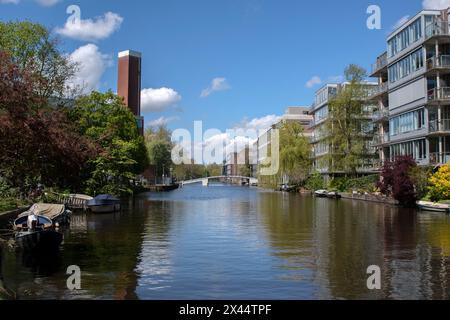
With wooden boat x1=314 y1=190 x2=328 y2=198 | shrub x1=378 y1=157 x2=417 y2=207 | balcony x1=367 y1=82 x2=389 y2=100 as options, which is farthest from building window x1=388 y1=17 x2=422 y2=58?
wooden boat x1=314 y1=190 x2=328 y2=198

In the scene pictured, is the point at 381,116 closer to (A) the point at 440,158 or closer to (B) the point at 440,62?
(B) the point at 440,62

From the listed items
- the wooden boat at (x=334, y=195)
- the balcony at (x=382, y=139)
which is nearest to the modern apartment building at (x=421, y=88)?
the balcony at (x=382, y=139)

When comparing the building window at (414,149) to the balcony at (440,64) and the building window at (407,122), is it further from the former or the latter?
the balcony at (440,64)

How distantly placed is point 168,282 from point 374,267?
23.8 ft

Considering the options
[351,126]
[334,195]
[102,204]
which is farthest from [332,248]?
[351,126]

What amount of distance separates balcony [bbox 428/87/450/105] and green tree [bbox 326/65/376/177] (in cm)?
2312

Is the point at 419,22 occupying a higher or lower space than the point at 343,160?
higher

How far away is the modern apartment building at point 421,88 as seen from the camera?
4900 centimetres

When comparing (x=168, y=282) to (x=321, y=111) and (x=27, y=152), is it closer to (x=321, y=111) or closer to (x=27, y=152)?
(x=27, y=152)

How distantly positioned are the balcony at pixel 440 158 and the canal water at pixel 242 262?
17.9 m

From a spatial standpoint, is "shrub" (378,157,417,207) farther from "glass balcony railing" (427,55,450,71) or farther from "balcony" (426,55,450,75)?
"glass balcony railing" (427,55,450,71)

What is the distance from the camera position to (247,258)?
19891mm

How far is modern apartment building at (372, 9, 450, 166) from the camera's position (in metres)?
49.0
